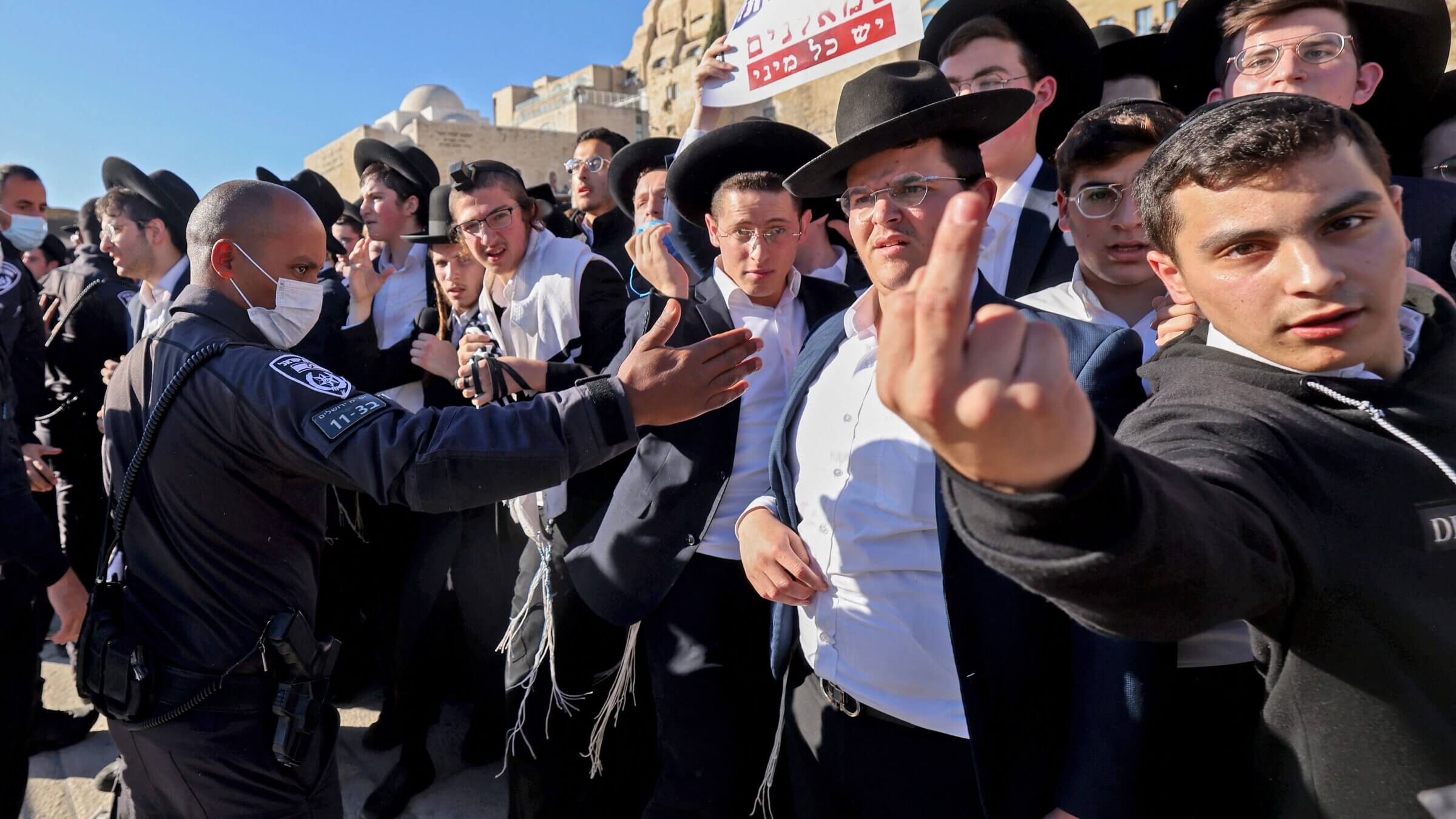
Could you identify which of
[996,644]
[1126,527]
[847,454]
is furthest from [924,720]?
[1126,527]

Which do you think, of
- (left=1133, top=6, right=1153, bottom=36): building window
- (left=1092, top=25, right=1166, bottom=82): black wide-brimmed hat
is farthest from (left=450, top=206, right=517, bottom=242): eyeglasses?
(left=1133, top=6, right=1153, bottom=36): building window

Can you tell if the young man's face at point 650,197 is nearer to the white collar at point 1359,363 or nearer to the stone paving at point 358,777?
the stone paving at point 358,777

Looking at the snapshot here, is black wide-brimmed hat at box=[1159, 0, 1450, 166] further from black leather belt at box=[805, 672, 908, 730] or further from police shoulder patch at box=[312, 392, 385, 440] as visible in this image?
police shoulder patch at box=[312, 392, 385, 440]

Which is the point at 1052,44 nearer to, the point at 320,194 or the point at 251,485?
the point at 251,485

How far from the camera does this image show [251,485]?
2191 millimetres

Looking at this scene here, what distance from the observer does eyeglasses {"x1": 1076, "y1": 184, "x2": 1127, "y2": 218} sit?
2.12 meters

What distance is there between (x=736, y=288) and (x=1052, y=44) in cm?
142

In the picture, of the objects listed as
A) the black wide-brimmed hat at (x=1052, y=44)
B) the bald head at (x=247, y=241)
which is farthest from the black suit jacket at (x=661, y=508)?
the black wide-brimmed hat at (x=1052, y=44)

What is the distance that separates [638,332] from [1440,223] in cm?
224

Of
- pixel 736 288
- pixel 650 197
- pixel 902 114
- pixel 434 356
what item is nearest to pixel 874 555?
pixel 902 114

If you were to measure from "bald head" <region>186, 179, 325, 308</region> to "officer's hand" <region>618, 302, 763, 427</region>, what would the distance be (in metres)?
1.25

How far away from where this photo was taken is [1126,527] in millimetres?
885

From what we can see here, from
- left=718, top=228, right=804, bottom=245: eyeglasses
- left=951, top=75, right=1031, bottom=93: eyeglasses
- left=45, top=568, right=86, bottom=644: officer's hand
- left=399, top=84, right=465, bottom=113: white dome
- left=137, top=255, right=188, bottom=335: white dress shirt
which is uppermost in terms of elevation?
left=399, top=84, right=465, bottom=113: white dome

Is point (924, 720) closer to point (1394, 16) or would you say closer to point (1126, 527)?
point (1126, 527)
